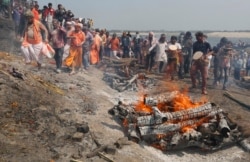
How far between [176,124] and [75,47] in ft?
22.3

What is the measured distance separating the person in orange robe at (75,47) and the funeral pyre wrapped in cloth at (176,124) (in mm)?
4739

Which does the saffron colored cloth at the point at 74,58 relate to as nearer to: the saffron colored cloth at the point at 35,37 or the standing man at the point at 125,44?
the saffron colored cloth at the point at 35,37


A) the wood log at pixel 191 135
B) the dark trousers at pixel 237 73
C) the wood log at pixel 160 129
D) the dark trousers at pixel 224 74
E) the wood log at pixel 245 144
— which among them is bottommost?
the wood log at pixel 245 144

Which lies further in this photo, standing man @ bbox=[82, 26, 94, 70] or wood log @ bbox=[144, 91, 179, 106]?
standing man @ bbox=[82, 26, 94, 70]

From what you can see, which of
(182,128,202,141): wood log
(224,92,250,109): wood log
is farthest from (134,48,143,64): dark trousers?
(182,128,202,141): wood log

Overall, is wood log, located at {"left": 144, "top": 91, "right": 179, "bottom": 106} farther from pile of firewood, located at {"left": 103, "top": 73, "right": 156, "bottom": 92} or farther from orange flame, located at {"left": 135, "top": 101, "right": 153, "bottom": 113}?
pile of firewood, located at {"left": 103, "top": 73, "right": 156, "bottom": 92}

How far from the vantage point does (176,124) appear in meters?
8.69

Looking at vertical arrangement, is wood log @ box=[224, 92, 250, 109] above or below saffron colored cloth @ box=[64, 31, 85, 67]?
below

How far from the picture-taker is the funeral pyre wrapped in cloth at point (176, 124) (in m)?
8.45

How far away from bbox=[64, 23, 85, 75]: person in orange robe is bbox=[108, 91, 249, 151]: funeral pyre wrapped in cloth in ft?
15.5

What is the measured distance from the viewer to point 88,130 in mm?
7836

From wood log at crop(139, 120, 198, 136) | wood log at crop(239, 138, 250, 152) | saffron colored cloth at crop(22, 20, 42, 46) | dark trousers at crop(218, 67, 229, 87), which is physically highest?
saffron colored cloth at crop(22, 20, 42, 46)

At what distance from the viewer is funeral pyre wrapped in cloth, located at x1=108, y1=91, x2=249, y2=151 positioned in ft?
27.7

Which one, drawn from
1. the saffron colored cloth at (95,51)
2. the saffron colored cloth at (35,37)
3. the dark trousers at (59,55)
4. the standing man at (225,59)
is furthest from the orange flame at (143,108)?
the saffron colored cloth at (95,51)
